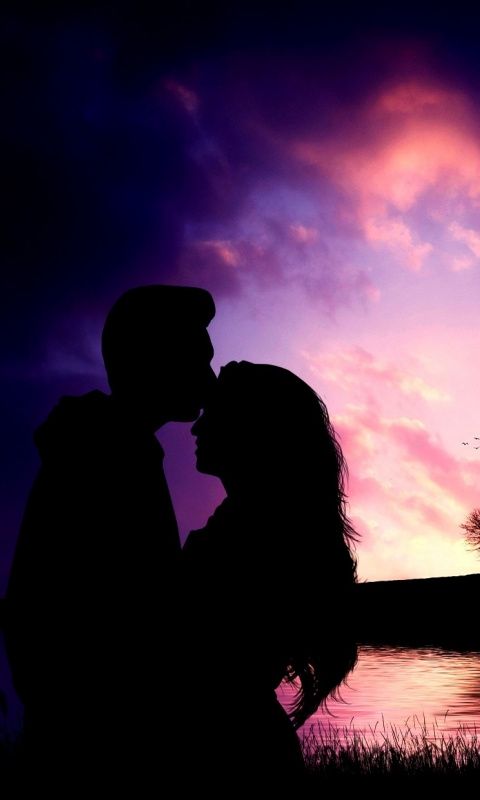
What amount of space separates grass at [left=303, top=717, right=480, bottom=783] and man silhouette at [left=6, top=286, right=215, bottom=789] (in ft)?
20.8

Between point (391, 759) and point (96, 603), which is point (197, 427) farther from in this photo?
point (391, 759)

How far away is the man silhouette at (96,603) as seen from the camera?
1670 millimetres

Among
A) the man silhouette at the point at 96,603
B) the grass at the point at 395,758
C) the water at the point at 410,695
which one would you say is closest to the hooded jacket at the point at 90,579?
the man silhouette at the point at 96,603

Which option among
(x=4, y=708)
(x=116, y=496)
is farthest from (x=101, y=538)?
(x=4, y=708)

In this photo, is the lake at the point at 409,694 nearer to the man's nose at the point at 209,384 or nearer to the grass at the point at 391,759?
the grass at the point at 391,759

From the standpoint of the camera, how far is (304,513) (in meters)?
2.12

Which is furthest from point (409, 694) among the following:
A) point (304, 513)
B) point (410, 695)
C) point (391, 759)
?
point (304, 513)

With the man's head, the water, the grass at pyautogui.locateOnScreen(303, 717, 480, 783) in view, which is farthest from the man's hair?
the water

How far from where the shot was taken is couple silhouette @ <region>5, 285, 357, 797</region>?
1.69m

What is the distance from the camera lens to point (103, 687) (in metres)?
1.68

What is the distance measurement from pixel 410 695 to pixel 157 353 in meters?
14.8

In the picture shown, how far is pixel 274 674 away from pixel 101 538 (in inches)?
24.2

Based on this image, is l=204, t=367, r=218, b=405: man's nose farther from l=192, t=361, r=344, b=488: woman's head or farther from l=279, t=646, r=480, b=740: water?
l=279, t=646, r=480, b=740: water

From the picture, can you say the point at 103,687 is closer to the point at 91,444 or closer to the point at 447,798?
the point at 91,444
